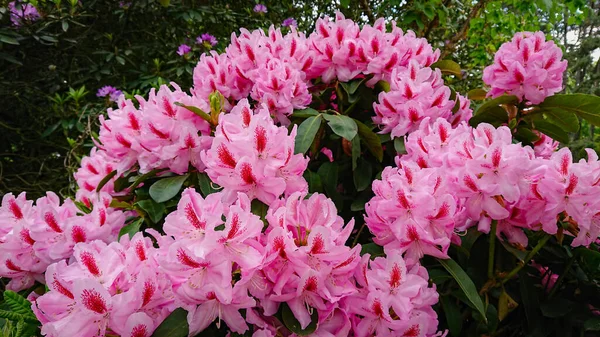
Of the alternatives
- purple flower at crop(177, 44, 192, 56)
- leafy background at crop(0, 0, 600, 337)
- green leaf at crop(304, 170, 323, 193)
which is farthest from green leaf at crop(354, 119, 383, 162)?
purple flower at crop(177, 44, 192, 56)

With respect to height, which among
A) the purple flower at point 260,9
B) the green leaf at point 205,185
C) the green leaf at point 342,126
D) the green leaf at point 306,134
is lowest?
the purple flower at point 260,9

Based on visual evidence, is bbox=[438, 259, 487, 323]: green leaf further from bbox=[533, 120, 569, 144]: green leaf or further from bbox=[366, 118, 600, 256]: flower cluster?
bbox=[533, 120, 569, 144]: green leaf

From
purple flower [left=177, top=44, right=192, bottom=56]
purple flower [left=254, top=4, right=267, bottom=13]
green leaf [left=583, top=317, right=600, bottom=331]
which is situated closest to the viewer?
green leaf [left=583, top=317, right=600, bottom=331]

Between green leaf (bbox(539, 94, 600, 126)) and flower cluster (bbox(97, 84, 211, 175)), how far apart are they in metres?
0.78

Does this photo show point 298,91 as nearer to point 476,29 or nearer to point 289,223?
point 289,223

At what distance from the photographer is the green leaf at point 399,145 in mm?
1026

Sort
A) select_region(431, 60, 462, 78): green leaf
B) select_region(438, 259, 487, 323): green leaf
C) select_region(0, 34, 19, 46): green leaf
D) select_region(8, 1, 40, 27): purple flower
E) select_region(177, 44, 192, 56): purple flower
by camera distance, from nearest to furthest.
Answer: select_region(438, 259, 487, 323): green leaf, select_region(431, 60, 462, 78): green leaf, select_region(0, 34, 19, 46): green leaf, select_region(8, 1, 40, 27): purple flower, select_region(177, 44, 192, 56): purple flower

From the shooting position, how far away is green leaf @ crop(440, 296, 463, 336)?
2.69ft

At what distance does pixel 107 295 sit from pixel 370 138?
595 millimetres

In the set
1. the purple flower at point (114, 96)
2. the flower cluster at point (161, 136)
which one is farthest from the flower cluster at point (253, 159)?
the purple flower at point (114, 96)

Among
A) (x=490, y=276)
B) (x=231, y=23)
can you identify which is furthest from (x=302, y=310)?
(x=231, y=23)

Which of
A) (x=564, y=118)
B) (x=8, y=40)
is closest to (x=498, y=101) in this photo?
(x=564, y=118)

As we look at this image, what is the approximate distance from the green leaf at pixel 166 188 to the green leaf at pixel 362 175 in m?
0.36

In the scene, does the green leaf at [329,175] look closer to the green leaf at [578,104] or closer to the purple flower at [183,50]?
the green leaf at [578,104]
